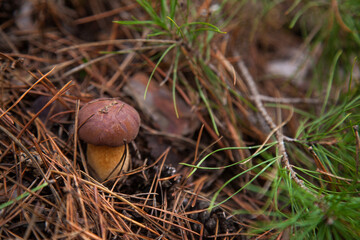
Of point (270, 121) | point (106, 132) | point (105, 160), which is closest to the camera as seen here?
point (106, 132)

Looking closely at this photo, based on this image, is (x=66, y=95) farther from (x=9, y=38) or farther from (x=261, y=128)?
(x=261, y=128)

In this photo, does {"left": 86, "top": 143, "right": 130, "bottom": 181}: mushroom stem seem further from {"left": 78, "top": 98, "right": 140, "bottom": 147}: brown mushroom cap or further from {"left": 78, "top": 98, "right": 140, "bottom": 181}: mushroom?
{"left": 78, "top": 98, "right": 140, "bottom": 147}: brown mushroom cap

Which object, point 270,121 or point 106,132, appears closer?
point 106,132

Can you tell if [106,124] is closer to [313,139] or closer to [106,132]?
[106,132]

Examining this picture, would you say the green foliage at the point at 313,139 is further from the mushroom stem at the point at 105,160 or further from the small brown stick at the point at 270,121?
the mushroom stem at the point at 105,160

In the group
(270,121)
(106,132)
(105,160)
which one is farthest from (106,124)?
(270,121)

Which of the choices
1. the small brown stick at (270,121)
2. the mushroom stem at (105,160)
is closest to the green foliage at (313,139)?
the small brown stick at (270,121)

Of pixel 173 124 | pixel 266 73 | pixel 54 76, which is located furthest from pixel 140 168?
pixel 266 73
